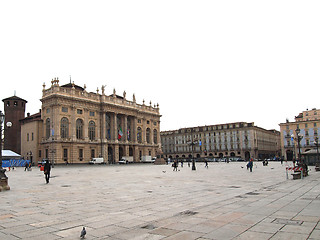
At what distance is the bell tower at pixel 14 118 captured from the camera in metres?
74.4

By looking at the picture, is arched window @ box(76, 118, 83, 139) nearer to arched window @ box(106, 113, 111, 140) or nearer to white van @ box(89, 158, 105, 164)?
white van @ box(89, 158, 105, 164)

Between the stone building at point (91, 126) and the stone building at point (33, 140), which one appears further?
the stone building at point (33, 140)

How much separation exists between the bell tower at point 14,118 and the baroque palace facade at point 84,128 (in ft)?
19.5

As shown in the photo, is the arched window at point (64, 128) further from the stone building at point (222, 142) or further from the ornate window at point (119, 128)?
the stone building at point (222, 142)

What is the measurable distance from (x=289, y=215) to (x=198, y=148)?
110 m

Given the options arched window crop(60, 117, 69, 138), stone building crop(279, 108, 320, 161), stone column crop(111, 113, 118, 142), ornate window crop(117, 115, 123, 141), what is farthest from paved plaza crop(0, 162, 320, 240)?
stone building crop(279, 108, 320, 161)

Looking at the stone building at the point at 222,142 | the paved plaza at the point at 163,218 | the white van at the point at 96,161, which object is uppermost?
the stone building at the point at 222,142

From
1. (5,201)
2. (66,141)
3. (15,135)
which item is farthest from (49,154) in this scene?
(5,201)

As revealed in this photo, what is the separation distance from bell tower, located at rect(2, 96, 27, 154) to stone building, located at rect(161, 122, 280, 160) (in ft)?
183

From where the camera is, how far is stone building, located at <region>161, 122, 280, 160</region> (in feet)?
349

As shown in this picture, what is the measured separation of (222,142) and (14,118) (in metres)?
73.1

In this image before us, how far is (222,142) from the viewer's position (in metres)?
111

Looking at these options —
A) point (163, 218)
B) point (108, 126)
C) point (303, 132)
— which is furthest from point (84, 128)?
point (303, 132)

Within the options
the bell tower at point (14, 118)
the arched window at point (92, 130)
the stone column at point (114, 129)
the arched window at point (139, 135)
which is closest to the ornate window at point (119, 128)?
the stone column at point (114, 129)
